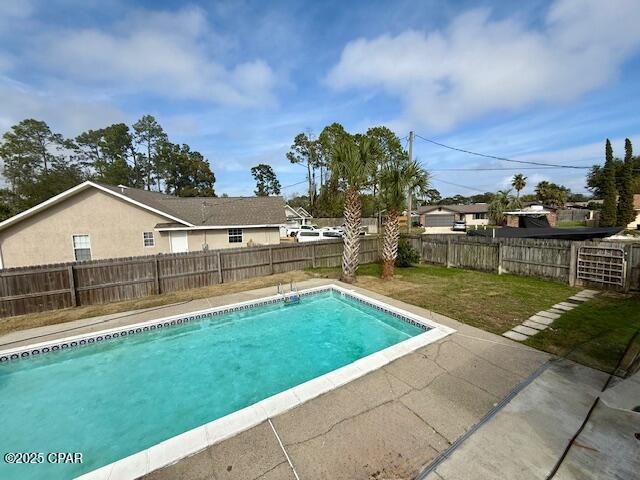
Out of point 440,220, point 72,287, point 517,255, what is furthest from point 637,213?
point 72,287

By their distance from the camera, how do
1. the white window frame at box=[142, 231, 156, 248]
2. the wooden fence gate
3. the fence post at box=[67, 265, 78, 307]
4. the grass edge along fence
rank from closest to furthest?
1. the grass edge along fence
2. the wooden fence gate
3. the fence post at box=[67, 265, 78, 307]
4. the white window frame at box=[142, 231, 156, 248]

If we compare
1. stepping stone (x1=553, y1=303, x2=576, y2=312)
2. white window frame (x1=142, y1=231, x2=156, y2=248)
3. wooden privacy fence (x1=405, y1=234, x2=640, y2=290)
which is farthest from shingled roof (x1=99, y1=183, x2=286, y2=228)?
stepping stone (x1=553, y1=303, x2=576, y2=312)

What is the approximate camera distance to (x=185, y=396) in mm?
5191

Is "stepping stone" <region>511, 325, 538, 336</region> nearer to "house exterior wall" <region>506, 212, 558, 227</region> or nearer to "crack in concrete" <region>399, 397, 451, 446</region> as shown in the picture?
"crack in concrete" <region>399, 397, 451, 446</region>

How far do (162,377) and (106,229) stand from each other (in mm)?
12799

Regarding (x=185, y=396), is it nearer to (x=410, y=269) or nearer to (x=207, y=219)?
(x=410, y=269)

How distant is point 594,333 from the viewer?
592cm

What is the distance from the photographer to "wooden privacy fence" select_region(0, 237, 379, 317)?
831cm

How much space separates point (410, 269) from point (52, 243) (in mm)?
18836

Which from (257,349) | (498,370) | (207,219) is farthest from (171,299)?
(498,370)

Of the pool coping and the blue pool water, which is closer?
the pool coping

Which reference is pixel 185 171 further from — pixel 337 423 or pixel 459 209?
pixel 337 423

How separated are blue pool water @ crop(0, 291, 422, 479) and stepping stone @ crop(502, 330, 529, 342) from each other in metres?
1.97

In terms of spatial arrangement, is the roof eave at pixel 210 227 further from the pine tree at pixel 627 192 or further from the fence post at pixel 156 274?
the pine tree at pixel 627 192
